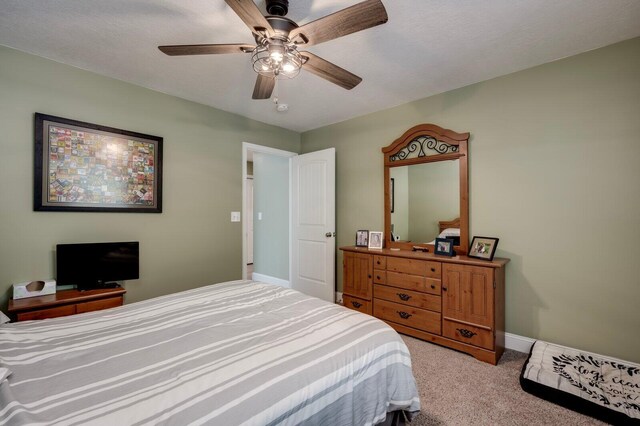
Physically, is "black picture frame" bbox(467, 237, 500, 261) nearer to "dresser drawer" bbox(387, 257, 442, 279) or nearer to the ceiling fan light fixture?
"dresser drawer" bbox(387, 257, 442, 279)

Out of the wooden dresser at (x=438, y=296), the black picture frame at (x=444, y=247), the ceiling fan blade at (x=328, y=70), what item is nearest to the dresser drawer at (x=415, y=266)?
the wooden dresser at (x=438, y=296)

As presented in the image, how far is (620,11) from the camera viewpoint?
1.79m

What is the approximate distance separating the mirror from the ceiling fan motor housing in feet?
7.00

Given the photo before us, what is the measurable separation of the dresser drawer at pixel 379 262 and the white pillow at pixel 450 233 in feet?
2.13

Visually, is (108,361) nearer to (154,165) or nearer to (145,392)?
(145,392)

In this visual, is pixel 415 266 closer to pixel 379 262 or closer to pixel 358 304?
pixel 379 262

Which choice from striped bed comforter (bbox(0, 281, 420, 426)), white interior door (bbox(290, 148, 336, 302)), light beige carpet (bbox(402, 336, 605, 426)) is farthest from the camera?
white interior door (bbox(290, 148, 336, 302))

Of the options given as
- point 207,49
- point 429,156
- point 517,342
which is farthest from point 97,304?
point 517,342

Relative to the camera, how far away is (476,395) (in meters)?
1.94

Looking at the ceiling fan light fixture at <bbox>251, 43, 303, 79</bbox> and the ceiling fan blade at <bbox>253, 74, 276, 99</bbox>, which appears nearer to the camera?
the ceiling fan light fixture at <bbox>251, 43, 303, 79</bbox>

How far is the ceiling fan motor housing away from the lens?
1598 millimetres

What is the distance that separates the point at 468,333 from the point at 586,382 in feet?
2.48

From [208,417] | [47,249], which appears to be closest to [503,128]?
[208,417]

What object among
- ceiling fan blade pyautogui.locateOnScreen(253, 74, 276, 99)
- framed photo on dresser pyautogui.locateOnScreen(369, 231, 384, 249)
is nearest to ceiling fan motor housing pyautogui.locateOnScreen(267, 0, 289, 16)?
ceiling fan blade pyautogui.locateOnScreen(253, 74, 276, 99)
